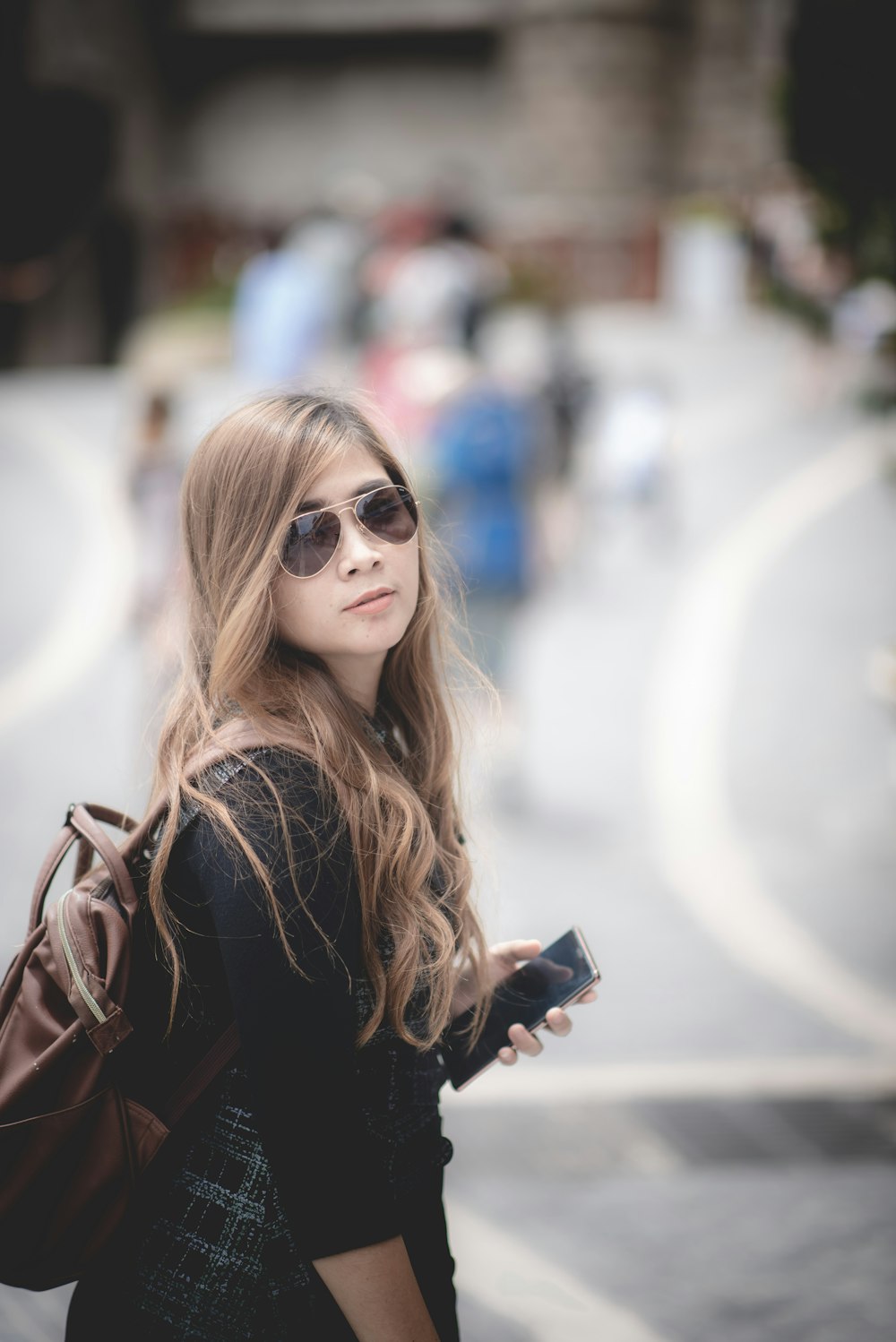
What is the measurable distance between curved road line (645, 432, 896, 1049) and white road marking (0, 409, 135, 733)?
3056mm

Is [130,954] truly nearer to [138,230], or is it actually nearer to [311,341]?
[311,341]

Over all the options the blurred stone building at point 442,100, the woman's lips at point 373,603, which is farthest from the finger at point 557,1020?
the blurred stone building at point 442,100

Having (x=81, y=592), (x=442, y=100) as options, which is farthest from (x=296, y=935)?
(x=442, y=100)

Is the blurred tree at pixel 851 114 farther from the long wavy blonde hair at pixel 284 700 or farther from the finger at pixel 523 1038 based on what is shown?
the finger at pixel 523 1038

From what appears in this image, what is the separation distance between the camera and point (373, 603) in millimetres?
1649

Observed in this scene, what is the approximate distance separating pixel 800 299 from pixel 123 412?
887 cm

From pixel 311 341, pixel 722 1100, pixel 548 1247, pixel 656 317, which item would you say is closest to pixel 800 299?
pixel 311 341

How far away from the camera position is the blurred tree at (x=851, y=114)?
14.7ft

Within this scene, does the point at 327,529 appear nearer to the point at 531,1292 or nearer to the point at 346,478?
the point at 346,478

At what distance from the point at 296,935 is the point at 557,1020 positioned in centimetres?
48

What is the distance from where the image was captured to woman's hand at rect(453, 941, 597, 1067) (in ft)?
5.69

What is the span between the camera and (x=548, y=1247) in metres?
3.20

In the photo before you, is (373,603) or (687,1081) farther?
(687,1081)

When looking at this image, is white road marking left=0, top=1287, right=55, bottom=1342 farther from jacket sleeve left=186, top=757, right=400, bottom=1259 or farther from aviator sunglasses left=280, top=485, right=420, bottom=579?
aviator sunglasses left=280, top=485, right=420, bottom=579
